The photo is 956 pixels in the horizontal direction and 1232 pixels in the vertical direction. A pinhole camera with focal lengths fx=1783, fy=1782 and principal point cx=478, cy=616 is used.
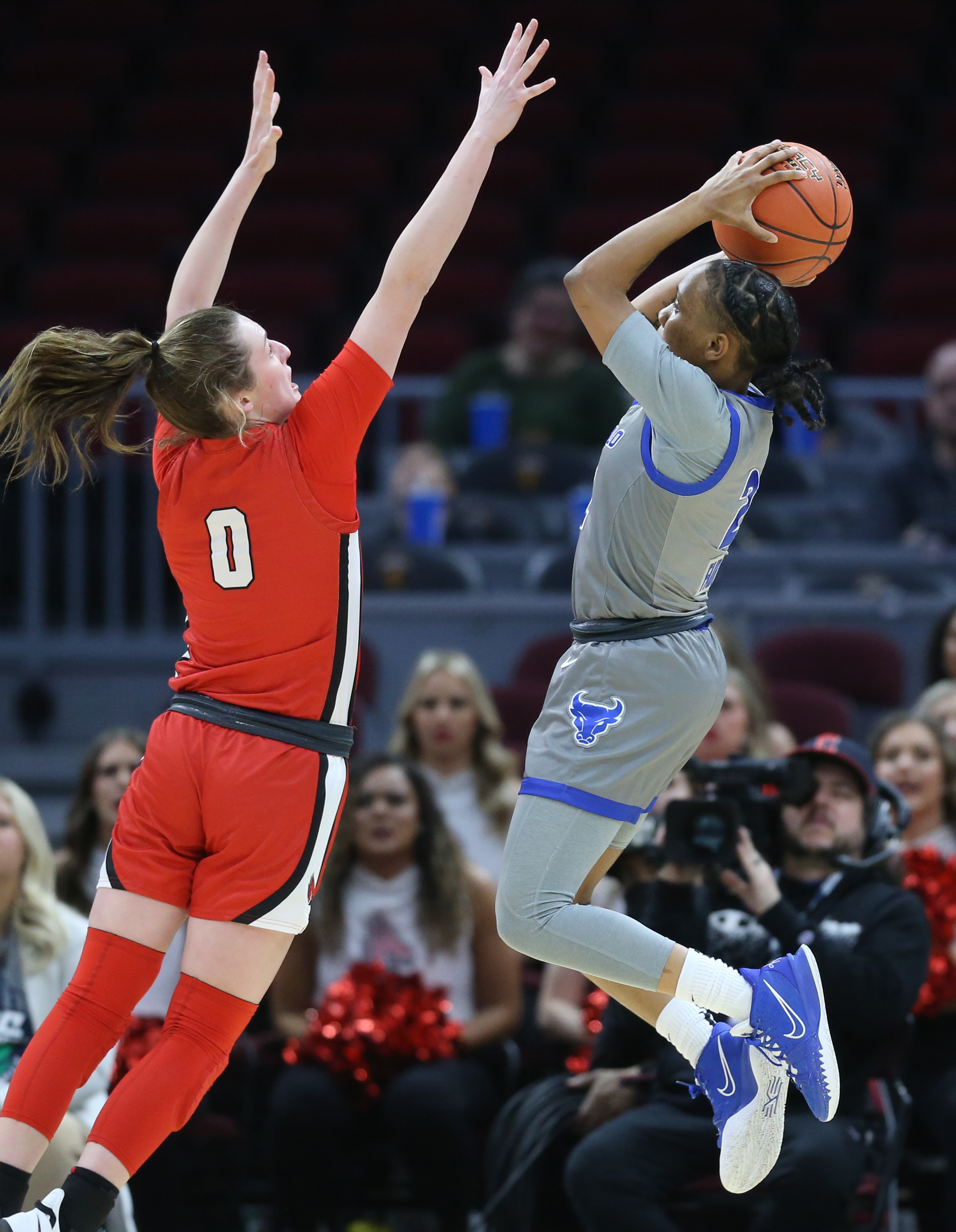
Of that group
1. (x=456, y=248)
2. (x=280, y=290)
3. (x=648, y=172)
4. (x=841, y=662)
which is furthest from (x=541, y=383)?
(x=648, y=172)

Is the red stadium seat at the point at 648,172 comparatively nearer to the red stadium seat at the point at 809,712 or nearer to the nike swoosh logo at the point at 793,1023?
the red stadium seat at the point at 809,712

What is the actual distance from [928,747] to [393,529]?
3.29 meters

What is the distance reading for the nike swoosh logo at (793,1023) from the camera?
3.55 meters

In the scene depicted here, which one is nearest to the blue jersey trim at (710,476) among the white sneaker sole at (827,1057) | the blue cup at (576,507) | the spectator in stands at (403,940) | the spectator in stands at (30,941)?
the white sneaker sole at (827,1057)

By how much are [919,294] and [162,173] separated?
4.96 metres

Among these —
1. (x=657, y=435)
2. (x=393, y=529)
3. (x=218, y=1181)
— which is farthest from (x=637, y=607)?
(x=393, y=529)

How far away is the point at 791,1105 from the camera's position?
4562mm

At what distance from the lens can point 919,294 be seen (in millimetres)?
10656

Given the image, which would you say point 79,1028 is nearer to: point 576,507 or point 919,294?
point 576,507

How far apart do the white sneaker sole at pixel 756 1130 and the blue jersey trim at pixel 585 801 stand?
535 mm

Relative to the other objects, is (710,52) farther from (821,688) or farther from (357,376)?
(357,376)

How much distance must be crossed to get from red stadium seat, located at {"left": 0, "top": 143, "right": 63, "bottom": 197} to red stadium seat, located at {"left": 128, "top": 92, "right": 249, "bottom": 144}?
766 millimetres

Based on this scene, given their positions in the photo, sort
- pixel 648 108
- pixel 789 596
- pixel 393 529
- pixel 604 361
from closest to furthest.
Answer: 1. pixel 604 361
2. pixel 789 596
3. pixel 393 529
4. pixel 648 108

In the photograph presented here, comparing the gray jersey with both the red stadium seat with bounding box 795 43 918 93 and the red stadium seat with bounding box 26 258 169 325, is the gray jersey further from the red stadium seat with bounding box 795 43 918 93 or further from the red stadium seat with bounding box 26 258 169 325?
the red stadium seat with bounding box 795 43 918 93
